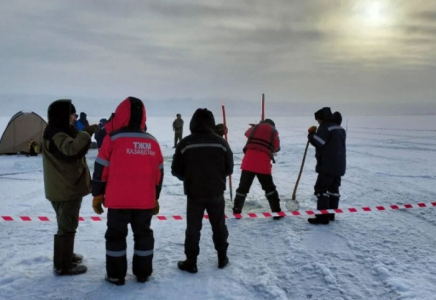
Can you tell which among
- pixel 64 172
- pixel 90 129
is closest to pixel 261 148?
pixel 90 129

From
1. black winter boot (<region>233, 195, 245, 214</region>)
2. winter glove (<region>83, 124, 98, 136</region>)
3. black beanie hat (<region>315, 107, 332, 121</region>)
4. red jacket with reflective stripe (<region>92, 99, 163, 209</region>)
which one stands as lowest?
black winter boot (<region>233, 195, 245, 214</region>)

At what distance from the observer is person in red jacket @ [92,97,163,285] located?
376cm

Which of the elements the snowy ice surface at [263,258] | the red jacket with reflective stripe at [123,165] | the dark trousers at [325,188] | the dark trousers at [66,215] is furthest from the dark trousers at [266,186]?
the dark trousers at [66,215]

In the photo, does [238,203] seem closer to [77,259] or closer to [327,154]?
[327,154]

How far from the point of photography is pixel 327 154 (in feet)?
20.2

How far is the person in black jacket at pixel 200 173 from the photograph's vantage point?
4.26 meters

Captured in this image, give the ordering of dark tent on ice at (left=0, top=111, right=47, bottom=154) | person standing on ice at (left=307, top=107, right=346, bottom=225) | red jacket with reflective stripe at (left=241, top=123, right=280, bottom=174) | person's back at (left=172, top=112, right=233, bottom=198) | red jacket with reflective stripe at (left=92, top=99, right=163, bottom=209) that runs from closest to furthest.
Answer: red jacket with reflective stripe at (left=92, top=99, right=163, bottom=209)
person's back at (left=172, top=112, right=233, bottom=198)
person standing on ice at (left=307, top=107, right=346, bottom=225)
red jacket with reflective stripe at (left=241, top=123, right=280, bottom=174)
dark tent on ice at (left=0, top=111, right=47, bottom=154)

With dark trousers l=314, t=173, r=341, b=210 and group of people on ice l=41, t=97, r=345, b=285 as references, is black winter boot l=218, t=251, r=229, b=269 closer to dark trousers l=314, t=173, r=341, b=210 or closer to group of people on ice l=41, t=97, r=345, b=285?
group of people on ice l=41, t=97, r=345, b=285

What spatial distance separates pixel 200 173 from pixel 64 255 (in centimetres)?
180

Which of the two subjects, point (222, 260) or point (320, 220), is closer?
point (222, 260)

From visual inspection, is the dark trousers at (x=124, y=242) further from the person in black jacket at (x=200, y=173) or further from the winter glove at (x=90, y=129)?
the winter glove at (x=90, y=129)

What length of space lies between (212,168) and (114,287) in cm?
168

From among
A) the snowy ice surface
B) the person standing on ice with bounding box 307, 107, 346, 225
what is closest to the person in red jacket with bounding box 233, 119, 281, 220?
the snowy ice surface

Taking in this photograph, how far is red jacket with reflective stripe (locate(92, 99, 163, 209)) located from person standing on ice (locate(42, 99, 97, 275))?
0.36 metres
